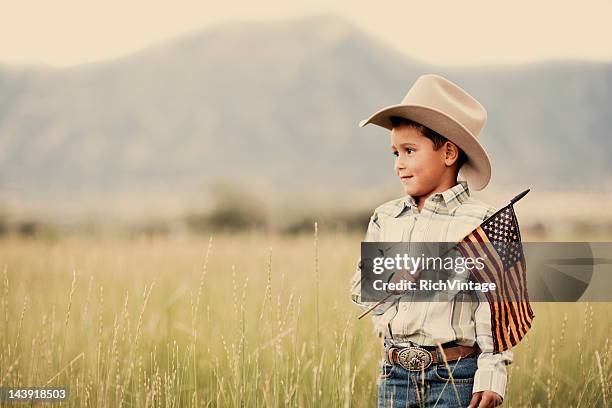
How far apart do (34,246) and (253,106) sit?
34510 mm

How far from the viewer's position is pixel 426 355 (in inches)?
60.7

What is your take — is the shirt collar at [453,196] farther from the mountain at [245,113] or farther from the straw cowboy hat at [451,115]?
the mountain at [245,113]

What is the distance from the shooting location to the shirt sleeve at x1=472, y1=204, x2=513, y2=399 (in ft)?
4.83

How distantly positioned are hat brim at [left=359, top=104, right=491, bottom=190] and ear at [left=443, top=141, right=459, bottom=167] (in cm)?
1

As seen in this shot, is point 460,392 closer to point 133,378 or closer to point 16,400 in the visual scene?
point 133,378

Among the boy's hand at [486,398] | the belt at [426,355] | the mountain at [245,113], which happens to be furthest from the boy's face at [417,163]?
the mountain at [245,113]

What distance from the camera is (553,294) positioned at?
213 cm

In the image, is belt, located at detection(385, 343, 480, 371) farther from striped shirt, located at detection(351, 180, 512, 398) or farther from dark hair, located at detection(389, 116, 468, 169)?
dark hair, located at detection(389, 116, 468, 169)

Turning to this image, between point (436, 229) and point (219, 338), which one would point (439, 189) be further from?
point (219, 338)

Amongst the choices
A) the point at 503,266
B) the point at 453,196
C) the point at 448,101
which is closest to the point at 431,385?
the point at 503,266

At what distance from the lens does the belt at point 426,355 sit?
1.54 m

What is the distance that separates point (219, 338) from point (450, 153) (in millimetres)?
1231

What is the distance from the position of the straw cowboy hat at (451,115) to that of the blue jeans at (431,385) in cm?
47

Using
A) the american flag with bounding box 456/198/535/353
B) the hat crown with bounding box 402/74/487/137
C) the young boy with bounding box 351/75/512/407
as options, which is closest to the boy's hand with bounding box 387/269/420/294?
the young boy with bounding box 351/75/512/407
